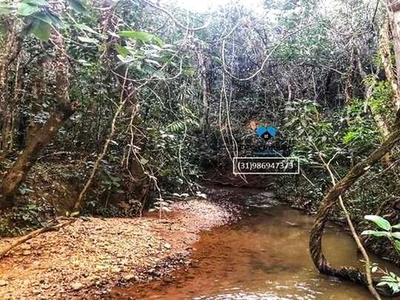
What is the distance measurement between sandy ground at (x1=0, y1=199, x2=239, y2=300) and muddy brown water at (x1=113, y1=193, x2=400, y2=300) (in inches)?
10.4

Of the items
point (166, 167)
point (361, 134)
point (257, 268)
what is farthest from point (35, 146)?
point (361, 134)

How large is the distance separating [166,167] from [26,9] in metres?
6.42

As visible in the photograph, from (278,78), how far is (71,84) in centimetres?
774

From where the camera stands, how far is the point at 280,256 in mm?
5230

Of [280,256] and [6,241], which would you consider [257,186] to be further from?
[6,241]

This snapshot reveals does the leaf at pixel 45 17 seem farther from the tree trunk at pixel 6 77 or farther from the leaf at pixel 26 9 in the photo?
the tree trunk at pixel 6 77

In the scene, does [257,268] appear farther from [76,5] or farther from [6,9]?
[6,9]

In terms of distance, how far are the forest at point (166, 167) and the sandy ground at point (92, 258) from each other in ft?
0.07

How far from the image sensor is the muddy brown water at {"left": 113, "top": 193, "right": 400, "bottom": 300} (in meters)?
3.92

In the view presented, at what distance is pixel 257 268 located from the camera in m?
4.74

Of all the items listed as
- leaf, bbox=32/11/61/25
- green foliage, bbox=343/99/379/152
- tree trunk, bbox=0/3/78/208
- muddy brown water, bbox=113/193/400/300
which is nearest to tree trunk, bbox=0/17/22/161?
tree trunk, bbox=0/3/78/208

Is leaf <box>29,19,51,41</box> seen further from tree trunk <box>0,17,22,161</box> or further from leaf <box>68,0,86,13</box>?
tree trunk <box>0,17,22,161</box>

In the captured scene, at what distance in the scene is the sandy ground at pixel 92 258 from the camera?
366 cm

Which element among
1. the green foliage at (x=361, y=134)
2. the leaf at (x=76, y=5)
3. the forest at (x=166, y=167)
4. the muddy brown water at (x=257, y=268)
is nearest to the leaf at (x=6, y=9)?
the forest at (x=166, y=167)
